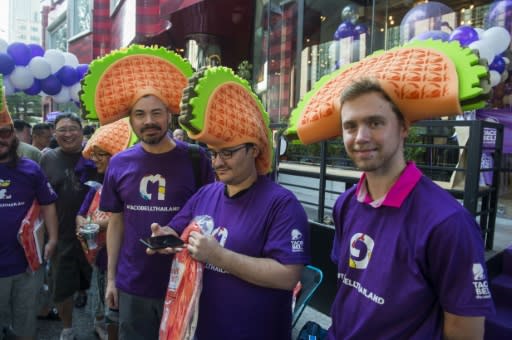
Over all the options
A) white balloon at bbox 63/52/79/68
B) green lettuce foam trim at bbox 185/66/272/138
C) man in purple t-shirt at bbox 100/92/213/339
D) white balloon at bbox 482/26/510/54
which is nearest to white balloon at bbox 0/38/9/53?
white balloon at bbox 63/52/79/68

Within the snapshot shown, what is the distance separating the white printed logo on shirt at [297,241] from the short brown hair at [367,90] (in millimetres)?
596

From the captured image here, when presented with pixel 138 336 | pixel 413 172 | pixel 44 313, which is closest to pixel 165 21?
pixel 44 313

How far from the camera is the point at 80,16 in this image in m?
18.9

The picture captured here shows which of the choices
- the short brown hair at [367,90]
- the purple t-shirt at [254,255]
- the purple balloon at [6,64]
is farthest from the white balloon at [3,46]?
the short brown hair at [367,90]

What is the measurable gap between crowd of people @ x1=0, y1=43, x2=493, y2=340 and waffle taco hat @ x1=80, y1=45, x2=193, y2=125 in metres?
0.04

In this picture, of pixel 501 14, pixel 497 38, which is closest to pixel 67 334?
pixel 497 38

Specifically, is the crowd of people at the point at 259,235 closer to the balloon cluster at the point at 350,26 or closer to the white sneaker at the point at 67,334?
the white sneaker at the point at 67,334

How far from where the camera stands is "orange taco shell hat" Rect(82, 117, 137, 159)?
3.46 meters

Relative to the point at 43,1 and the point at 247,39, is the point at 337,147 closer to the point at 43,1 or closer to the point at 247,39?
the point at 247,39

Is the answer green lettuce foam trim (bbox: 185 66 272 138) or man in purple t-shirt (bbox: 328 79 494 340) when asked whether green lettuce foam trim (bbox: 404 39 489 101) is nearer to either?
man in purple t-shirt (bbox: 328 79 494 340)

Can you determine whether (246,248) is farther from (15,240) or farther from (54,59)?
(54,59)

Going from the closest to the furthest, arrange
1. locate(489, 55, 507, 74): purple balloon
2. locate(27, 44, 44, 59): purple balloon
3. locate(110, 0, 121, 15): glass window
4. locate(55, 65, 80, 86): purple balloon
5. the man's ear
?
the man's ear < locate(489, 55, 507, 74): purple balloon < locate(27, 44, 44, 59): purple balloon < locate(55, 65, 80, 86): purple balloon < locate(110, 0, 121, 15): glass window

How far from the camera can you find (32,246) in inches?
115

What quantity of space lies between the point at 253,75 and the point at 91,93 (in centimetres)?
818
